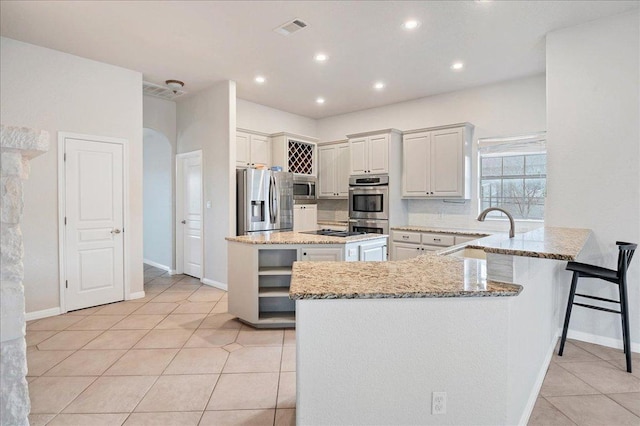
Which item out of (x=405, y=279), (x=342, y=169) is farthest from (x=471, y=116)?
(x=405, y=279)

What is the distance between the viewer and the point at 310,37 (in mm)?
3451

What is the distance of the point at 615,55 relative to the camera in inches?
117

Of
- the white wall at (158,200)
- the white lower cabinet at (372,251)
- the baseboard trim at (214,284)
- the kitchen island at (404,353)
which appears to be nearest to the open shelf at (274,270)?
the white lower cabinet at (372,251)

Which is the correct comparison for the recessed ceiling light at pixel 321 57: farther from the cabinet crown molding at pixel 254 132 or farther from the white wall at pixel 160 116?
the white wall at pixel 160 116

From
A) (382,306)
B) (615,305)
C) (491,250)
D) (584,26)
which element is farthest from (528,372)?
(584,26)

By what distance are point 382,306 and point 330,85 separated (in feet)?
13.4

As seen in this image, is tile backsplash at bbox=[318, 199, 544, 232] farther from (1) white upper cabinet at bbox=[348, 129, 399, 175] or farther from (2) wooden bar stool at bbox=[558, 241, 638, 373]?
(2) wooden bar stool at bbox=[558, 241, 638, 373]

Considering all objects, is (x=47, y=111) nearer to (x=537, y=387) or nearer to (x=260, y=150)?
(x=260, y=150)

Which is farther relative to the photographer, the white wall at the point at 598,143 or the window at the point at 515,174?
the window at the point at 515,174

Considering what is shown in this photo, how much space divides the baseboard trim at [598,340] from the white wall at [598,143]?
0.09ft

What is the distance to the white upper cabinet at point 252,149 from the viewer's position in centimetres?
538

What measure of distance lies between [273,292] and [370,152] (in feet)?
9.86

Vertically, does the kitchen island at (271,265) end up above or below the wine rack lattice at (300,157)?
below

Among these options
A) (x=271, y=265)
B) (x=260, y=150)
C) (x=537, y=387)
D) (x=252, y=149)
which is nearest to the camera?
(x=537, y=387)
